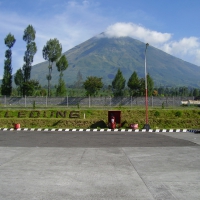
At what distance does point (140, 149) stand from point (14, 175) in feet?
19.4

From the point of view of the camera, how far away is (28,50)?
149ft

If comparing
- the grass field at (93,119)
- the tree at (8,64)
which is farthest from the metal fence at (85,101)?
the grass field at (93,119)

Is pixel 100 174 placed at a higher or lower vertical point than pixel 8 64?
lower

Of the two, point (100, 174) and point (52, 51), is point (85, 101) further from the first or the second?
point (100, 174)

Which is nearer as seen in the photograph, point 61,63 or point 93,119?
point 93,119

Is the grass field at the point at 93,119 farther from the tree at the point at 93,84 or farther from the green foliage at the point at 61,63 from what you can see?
the green foliage at the point at 61,63

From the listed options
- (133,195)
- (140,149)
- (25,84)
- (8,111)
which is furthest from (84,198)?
(25,84)

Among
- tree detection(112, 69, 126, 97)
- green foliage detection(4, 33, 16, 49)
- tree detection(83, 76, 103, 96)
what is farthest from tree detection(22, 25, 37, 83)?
tree detection(112, 69, 126, 97)

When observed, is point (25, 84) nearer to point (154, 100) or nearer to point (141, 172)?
point (154, 100)

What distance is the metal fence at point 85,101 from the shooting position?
1366 inches

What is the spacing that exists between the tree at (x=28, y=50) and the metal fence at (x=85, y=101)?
9978 millimetres

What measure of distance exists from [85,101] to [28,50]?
15.8m

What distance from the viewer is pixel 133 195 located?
18.9 feet

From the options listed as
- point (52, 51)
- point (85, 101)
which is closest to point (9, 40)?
point (52, 51)
